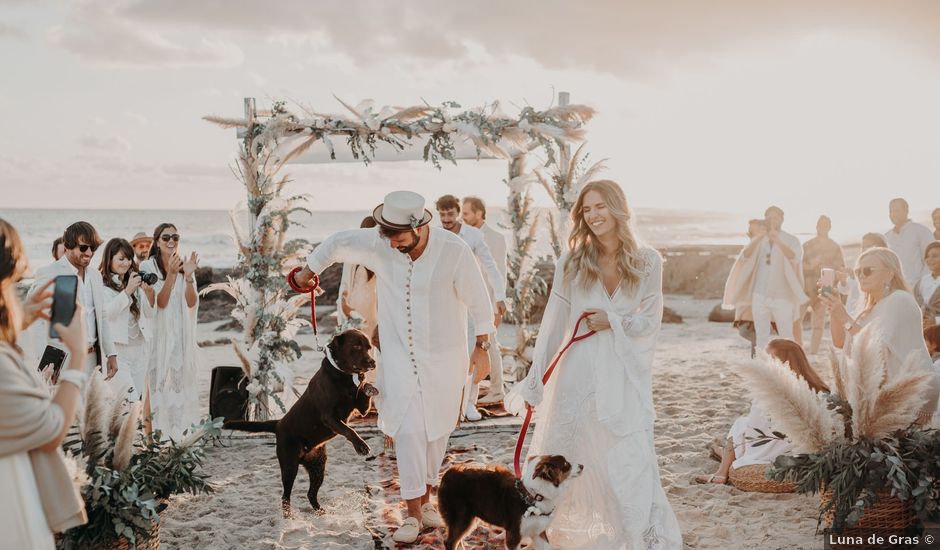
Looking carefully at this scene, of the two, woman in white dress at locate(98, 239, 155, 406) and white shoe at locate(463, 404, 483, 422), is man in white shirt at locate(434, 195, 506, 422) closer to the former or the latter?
white shoe at locate(463, 404, 483, 422)

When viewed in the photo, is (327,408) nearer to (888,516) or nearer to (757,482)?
(757,482)

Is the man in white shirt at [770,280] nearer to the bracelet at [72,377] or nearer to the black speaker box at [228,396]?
the black speaker box at [228,396]

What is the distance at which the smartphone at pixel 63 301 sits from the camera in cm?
265

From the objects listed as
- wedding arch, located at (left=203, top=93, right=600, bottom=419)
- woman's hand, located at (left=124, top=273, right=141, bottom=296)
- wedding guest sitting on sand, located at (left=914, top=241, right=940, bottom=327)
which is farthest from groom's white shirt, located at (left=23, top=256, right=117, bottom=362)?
wedding guest sitting on sand, located at (left=914, top=241, right=940, bottom=327)

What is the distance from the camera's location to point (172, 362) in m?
7.04

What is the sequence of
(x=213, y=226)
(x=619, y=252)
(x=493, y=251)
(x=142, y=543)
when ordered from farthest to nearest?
(x=213, y=226)
(x=493, y=251)
(x=619, y=252)
(x=142, y=543)

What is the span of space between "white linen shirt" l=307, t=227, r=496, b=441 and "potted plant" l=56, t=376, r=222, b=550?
1.49 metres

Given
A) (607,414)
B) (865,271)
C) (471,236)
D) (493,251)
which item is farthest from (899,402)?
(493,251)

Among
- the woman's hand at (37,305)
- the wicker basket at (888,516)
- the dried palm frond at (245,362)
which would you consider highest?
the woman's hand at (37,305)

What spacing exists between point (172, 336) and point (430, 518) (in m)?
3.12

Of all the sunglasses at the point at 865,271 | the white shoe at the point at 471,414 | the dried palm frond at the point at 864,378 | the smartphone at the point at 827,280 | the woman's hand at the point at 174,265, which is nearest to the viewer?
the dried palm frond at the point at 864,378

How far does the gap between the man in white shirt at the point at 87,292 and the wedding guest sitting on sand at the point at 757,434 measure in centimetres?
497

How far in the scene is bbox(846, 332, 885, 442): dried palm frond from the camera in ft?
13.9

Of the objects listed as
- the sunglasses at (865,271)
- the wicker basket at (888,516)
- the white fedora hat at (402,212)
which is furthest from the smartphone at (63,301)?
the sunglasses at (865,271)
